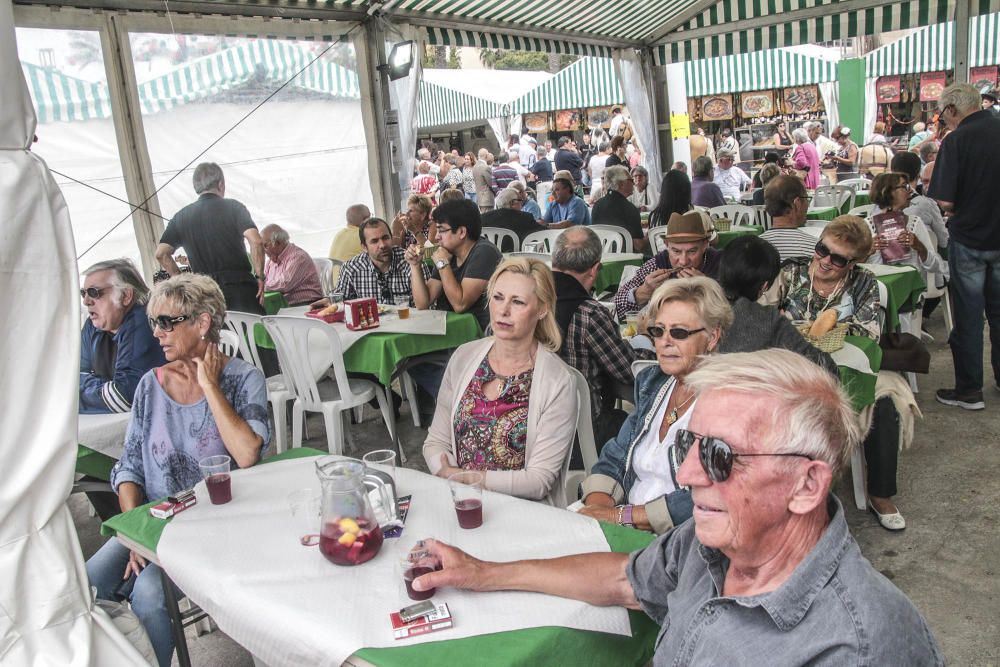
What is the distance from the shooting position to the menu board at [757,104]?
17.8 m

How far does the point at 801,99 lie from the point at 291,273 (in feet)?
49.0

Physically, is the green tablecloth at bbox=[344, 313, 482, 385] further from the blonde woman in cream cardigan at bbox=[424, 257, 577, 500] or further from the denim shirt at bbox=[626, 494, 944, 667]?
the denim shirt at bbox=[626, 494, 944, 667]

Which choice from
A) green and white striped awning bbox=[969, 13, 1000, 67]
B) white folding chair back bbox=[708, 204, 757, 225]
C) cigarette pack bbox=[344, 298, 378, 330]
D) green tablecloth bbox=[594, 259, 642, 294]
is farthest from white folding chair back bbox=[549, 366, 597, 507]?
green and white striped awning bbox=[969, 13, 1000, 67]

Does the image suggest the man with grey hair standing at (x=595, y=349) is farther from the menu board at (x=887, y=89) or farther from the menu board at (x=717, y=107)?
the menu board at (x=717, y=107)

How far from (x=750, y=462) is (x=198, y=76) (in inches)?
245

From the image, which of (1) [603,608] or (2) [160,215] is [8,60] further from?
(2) [160,215]

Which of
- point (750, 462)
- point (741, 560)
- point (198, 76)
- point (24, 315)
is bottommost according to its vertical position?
point (741, 560)

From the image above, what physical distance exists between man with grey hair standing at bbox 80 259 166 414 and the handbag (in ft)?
10.3

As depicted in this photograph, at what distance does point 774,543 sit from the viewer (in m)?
1.32

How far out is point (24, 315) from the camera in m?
1.29

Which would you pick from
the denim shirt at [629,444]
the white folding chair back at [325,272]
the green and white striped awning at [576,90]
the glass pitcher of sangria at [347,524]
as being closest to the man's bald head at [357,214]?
the white folding chair back at [325,272]

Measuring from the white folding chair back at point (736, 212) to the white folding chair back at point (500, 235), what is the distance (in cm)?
215

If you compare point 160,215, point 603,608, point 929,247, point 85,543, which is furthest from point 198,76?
point 603,608

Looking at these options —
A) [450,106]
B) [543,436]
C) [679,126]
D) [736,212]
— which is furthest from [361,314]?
[450,106]
